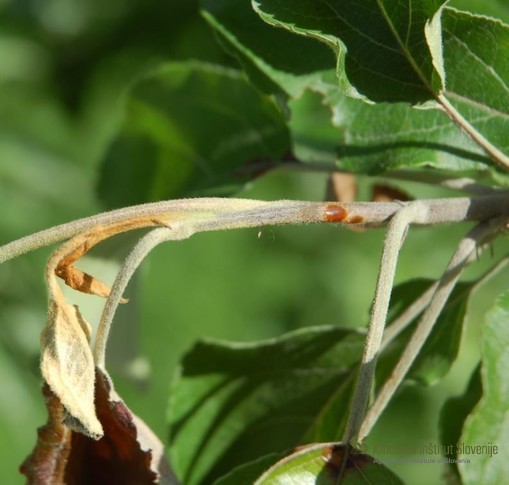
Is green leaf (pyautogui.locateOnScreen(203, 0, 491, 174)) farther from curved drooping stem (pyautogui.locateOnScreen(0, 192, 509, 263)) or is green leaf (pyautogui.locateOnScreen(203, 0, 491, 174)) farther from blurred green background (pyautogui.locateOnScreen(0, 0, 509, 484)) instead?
blurred green background (pyautogui.locateOnScreen(0, 0, 509, 484))

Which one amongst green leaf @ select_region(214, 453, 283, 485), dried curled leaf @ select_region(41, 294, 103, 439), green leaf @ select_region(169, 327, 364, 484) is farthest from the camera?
green leaf @ select_region(169, 327, 364, 484)

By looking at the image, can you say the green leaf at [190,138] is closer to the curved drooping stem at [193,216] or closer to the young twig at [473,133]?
the young twig at [473,133]

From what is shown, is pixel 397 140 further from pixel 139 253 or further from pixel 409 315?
pixel 139 253

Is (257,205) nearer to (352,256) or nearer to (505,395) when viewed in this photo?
(505,395)

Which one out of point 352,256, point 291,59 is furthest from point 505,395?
point 352,256

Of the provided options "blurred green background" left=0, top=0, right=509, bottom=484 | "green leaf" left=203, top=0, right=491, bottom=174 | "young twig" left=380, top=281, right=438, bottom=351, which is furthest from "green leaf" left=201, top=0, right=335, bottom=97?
"blurred green background" left=0, top=0, right=509, bottom=484

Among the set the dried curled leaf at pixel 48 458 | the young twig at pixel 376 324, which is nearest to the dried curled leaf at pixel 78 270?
the dried curled leaf at pixel 48 458
